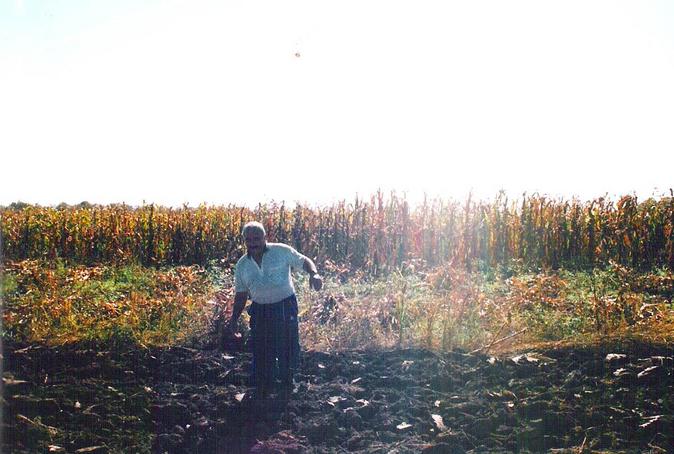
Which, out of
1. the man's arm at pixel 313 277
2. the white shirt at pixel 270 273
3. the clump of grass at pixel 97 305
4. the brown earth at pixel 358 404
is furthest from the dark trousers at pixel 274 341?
the clump of grass at pixel 97 305

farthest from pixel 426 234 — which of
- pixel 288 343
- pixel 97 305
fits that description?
pixel 288 343

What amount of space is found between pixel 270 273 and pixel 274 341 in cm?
63

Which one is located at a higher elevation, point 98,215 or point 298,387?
point 98,215

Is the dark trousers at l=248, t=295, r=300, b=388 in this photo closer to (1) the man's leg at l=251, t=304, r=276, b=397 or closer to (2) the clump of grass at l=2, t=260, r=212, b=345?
(1) the man's leg at l=251, t=304, r=276, b=397

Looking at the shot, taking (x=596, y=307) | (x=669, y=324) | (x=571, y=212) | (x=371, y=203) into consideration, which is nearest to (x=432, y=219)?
(x=371, y=203)

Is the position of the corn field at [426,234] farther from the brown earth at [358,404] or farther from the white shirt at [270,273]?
the white shirt at [270,273]

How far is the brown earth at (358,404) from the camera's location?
4.82 metres

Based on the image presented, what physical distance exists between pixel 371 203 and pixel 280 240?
1.85 m

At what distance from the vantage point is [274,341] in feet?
19.1

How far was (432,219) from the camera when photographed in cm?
1242

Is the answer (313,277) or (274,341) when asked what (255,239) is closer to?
(313,277)

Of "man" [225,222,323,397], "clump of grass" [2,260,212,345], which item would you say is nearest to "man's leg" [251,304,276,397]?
"man" [225,222,323,397]

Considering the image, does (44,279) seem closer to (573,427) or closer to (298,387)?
(298,387)

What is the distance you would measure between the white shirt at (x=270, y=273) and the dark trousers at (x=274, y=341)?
0.33 feet
